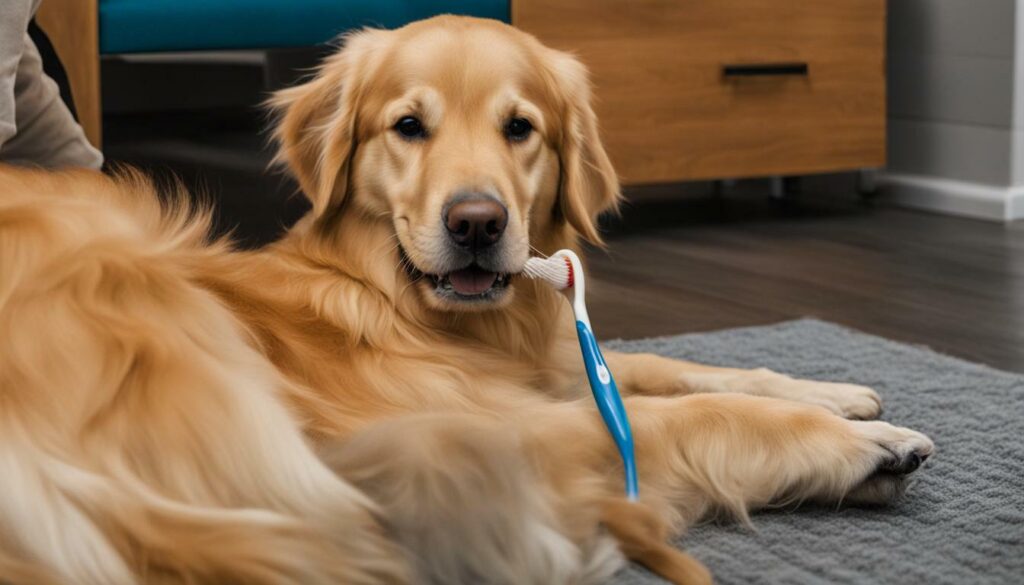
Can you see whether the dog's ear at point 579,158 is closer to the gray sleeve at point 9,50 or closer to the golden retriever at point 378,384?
the golden retriever at point 378,384

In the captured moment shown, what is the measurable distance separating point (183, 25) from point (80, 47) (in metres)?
0.24

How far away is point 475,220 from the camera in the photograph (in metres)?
1.60

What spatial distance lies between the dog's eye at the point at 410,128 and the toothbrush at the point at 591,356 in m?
0.21

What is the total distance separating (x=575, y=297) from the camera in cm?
171

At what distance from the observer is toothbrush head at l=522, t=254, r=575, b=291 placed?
1.70m

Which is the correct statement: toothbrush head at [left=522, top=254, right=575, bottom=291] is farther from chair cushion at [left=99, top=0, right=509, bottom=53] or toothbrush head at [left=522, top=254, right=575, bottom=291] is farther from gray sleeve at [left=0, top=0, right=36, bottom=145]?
chair cushion at [left=99, top=0, right=509, bottom=53]

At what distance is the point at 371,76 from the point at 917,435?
2.63 ft

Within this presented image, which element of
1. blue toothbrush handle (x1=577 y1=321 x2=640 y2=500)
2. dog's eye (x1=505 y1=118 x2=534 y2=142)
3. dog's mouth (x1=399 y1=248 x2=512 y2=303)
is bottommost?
blue toothbrush handle (x1=577 y1=321 x2=640 y2=500)

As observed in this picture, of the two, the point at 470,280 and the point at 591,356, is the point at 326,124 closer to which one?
the point at 470,280

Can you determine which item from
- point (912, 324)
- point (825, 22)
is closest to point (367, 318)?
point (912, 324)

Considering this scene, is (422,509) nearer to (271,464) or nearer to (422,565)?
(422,565)

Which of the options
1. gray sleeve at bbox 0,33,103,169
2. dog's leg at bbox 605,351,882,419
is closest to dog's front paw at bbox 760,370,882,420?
dog's leg at bbox 605,351,882,419

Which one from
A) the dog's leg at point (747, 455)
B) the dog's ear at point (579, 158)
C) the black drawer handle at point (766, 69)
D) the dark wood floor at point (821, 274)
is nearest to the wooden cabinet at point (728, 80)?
the black drawer handle at point (766, 69)

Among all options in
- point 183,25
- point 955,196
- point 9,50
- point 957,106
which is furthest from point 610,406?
point 957,106
